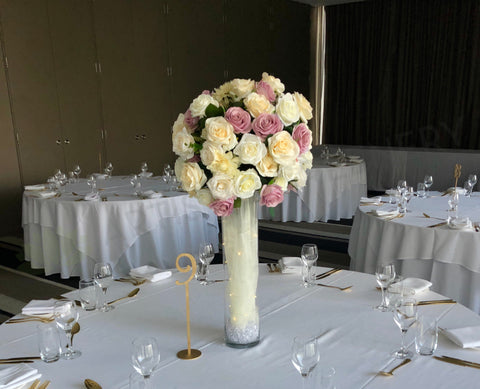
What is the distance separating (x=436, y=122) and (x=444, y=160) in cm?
164

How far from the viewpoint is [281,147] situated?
1382 mm

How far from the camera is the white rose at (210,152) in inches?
53.6

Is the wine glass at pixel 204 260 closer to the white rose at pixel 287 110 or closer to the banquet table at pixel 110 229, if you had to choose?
the white rose at pixel 287 110

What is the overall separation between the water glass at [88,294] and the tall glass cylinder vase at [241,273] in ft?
2.19

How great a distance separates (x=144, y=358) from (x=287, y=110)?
832mm

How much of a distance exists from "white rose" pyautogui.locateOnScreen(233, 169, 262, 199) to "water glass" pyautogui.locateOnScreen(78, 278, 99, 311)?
0.90 metres

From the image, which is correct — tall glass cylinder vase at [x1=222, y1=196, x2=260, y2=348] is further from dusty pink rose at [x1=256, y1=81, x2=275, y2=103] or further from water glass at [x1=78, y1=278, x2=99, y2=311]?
water glass at [x1=78, y1=278, x2=99, y2=311]

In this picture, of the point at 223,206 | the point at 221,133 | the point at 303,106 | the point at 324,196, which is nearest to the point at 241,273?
the point at 223,206

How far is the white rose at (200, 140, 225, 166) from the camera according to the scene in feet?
4.47

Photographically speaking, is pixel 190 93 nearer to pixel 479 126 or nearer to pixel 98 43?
pixel 98 43

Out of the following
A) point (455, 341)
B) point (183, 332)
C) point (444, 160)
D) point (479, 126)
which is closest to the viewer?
point (455, 341)

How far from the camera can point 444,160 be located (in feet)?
28.0

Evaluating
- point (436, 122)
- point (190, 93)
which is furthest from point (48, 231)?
point (436, 122)

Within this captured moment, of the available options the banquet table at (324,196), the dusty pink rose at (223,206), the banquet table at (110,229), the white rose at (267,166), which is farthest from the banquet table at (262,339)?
the banquet table at (324,196)
